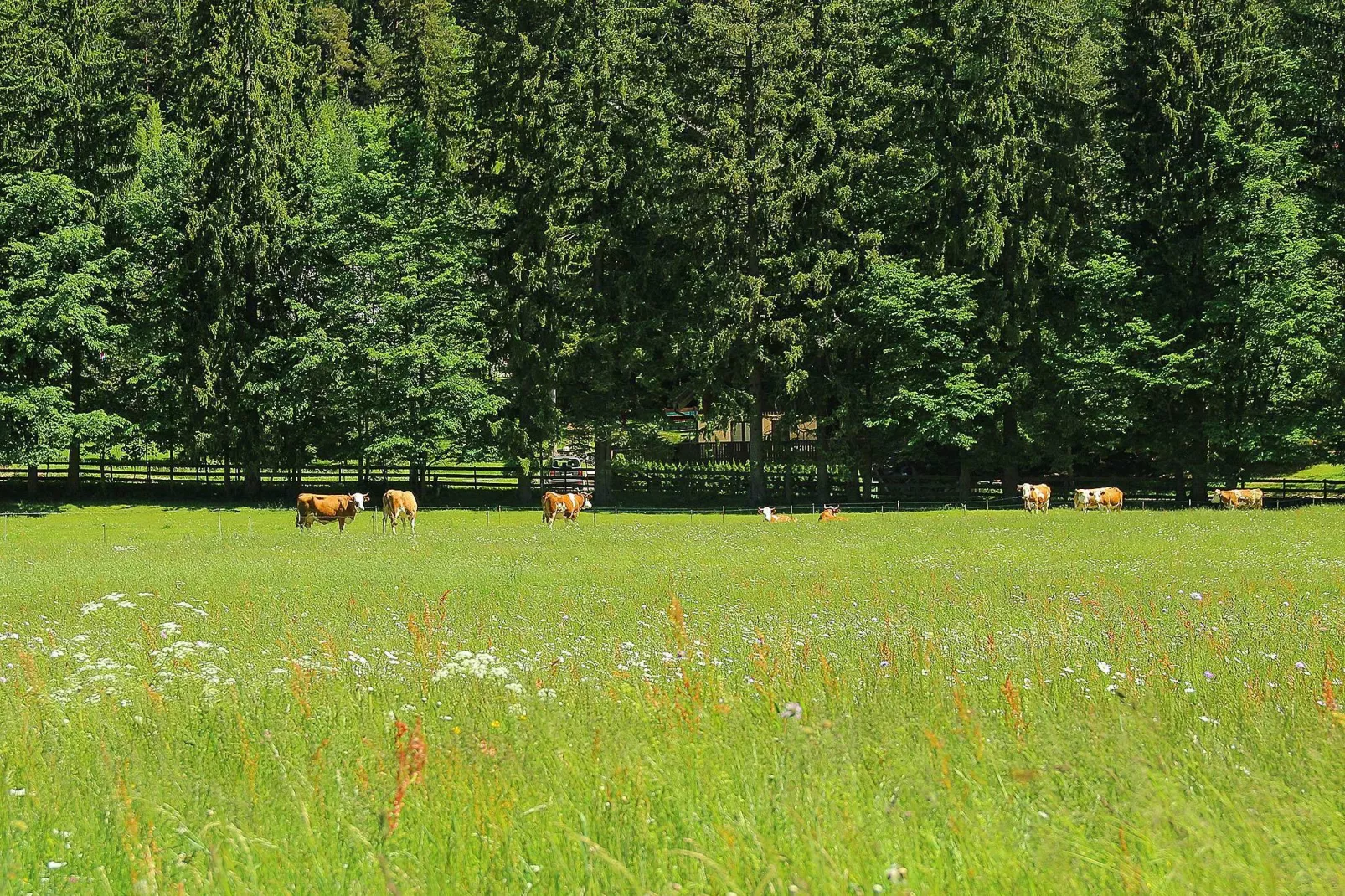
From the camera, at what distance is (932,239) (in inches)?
2048

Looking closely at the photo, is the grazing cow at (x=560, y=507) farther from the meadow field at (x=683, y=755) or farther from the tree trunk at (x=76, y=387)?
the meadow field at (x=683, y=755)

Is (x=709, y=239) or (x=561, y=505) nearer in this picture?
(x=561, y=505)

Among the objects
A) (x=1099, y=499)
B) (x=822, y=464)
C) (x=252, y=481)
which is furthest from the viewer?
(x=252, y=481)

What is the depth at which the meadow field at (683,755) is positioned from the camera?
4.32 meters

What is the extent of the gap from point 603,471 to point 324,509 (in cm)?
1825

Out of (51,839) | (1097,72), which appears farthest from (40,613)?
(1097,72)

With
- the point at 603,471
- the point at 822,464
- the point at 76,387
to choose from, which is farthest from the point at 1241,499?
the point at 76,387

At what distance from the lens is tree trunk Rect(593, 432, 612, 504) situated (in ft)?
Result: 183

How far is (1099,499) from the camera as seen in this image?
45.0 m

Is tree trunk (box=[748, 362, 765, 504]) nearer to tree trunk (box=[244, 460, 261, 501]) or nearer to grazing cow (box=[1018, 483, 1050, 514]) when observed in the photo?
grazing cow (box=[1018, 483, 1050, 514])

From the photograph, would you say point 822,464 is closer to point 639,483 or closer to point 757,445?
point 757,445

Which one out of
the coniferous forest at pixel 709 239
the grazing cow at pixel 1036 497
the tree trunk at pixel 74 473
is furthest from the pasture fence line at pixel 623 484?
the grazing cow at pixel 1036 497

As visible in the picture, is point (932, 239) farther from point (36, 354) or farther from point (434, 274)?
point (36, 354)

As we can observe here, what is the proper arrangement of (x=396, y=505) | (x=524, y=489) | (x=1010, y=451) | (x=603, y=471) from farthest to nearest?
1. (x=524, y=489)
2. (x=603, y=471)
3. (x=1010, y=451)
4. (x=396, y=505)
